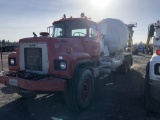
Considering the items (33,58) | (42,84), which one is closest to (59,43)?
(33,58)

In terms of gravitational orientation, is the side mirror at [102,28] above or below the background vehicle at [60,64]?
above

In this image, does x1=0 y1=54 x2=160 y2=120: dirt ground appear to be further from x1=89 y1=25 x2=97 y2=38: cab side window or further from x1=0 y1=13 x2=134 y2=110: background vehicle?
x1=89 y1=25 x2=97 y2=38: cab side window

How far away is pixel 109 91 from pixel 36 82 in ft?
13.0

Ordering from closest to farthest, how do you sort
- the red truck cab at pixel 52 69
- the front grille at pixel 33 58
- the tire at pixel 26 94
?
1. the red truck cab at pixel 52 69
2. the front grille at pixel 33 58
3. the tire at pixel 26 94

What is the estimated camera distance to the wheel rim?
21.4 feet

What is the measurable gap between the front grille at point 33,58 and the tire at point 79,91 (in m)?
1.05

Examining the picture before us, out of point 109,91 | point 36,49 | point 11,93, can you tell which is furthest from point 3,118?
point 109,91

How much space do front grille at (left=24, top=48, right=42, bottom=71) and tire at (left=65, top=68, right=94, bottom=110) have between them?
3.45 ft

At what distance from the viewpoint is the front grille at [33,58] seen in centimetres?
620

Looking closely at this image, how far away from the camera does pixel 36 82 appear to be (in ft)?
18.0

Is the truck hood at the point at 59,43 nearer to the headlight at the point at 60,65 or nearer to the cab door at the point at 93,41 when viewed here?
the headlight at the point at 60,65

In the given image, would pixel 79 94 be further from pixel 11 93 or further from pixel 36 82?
pixel 11 93

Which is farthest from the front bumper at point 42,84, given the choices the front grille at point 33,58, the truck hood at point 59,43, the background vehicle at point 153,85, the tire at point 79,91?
the background vehicle at point 153,85

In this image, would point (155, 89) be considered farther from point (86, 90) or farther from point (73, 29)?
point (73, 29)
